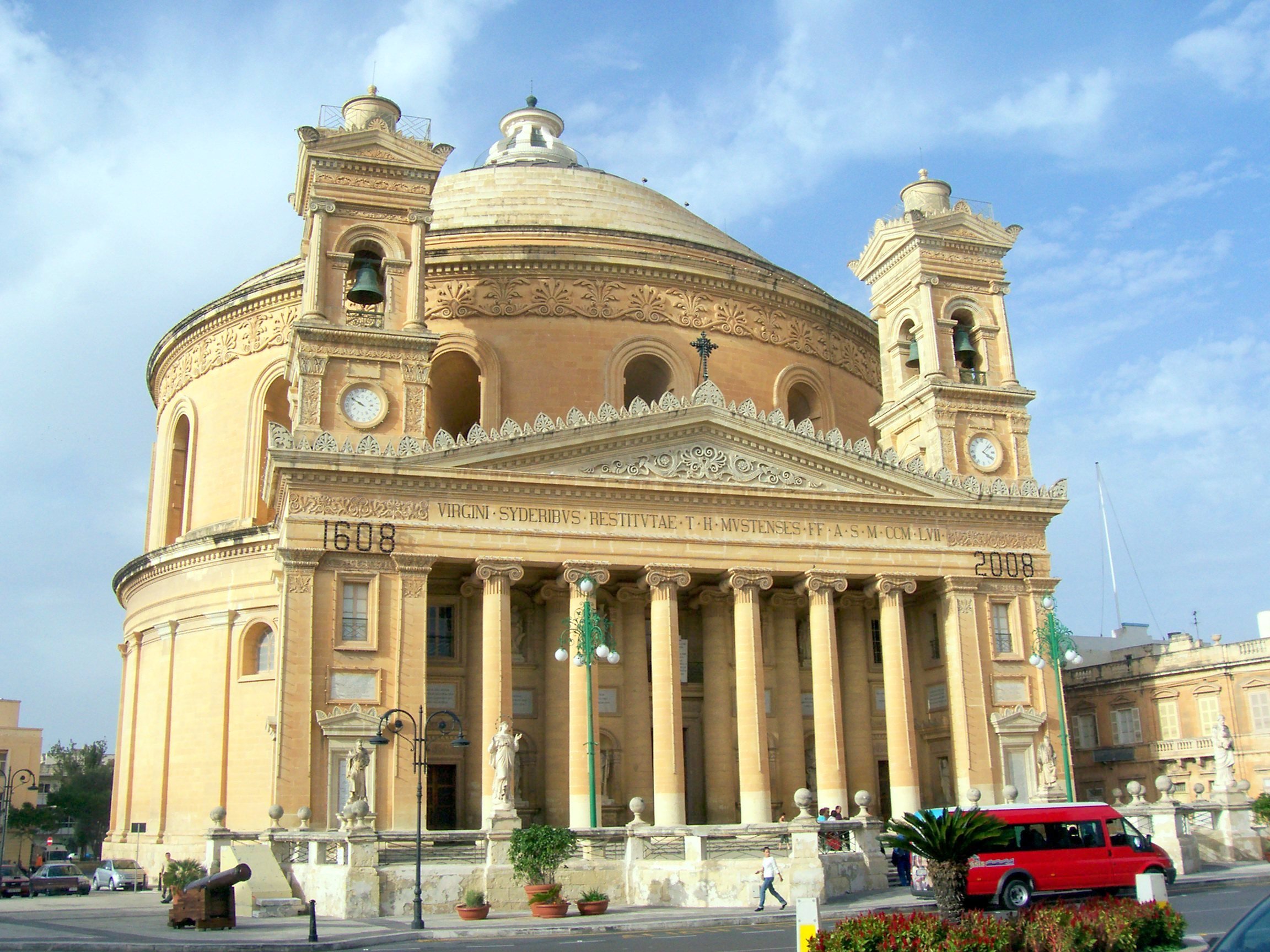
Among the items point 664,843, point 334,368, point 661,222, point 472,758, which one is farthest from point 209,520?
point 664,843

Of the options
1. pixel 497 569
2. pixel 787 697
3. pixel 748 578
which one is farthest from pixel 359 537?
pixel 787 697

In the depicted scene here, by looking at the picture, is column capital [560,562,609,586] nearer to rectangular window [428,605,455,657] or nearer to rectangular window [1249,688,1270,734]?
rectangular window [428,605,455,657]

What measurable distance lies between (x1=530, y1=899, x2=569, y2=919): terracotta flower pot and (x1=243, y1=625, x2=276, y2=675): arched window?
17.0 metres

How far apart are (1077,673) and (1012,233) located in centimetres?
1919

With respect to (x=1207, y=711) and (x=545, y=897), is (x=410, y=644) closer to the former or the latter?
(x=545, y=897)

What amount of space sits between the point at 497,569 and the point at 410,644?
111 inches

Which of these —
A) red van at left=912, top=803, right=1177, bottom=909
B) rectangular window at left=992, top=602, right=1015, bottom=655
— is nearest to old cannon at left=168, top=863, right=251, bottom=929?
red van at left=912, top=803, right=1177, bottom=909

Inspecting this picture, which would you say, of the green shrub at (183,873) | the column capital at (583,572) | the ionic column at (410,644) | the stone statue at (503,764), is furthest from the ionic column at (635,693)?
the green shrub at (183,873)

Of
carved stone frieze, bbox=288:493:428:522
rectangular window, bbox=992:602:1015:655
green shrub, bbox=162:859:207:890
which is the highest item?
carved stone frieze, bbox=288:493:428:522

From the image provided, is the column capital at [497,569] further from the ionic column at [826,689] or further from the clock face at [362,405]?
the ionic column at [826,689]

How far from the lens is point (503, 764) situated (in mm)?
26625

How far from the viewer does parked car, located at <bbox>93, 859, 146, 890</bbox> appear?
3809 centimetres

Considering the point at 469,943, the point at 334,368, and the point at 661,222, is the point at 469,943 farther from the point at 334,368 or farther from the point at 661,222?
the point at 661,222

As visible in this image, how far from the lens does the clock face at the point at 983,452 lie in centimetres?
3831
